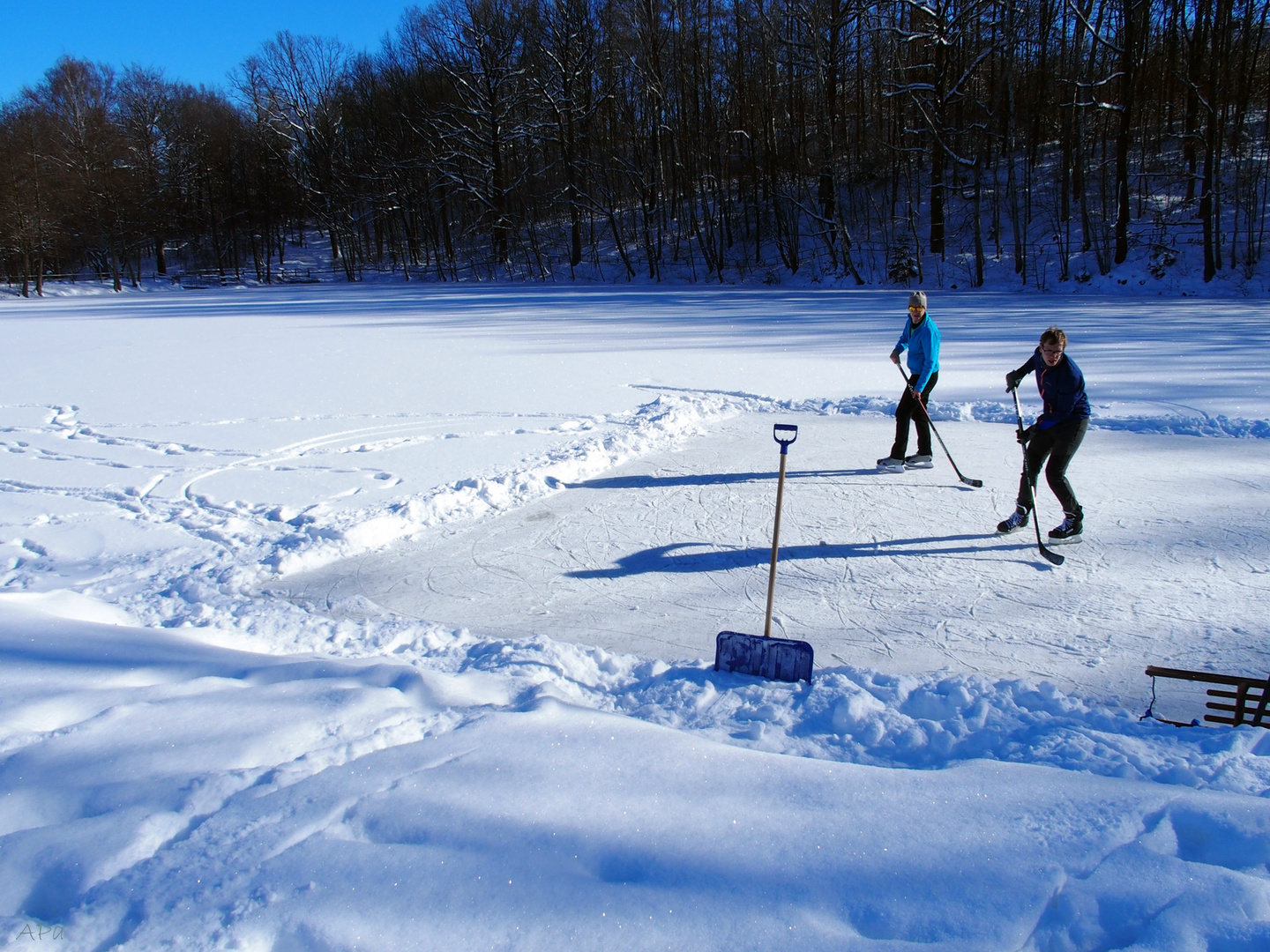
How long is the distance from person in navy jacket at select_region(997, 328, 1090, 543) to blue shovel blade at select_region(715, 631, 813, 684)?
8.02ft

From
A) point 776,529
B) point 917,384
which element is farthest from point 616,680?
point 917,384

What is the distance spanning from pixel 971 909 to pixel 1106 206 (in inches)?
1035

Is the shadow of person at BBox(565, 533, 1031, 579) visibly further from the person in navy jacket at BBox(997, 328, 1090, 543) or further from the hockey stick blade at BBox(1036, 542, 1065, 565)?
the person in navy jacket at BBox(997, 328, 1090, 543)

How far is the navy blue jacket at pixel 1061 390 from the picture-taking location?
4660 mm

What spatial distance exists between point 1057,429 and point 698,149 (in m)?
28.4

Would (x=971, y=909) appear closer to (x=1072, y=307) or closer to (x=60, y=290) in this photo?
(x=1072, y=307)

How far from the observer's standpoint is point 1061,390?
4688 mm

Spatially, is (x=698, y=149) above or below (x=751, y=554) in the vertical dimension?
above

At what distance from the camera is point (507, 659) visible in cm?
358

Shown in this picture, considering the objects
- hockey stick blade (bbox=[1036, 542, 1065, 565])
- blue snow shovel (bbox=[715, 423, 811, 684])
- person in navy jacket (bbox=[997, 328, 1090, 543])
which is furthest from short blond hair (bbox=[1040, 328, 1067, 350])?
blue snow shovel (bbox=[715, 423, 811, 684])

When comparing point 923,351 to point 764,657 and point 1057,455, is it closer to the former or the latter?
point 1057,455

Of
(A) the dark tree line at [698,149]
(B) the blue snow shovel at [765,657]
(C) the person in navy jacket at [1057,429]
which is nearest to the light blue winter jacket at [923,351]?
(C) the person in navy jacket at [1057,429]

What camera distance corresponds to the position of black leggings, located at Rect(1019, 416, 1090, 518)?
4723mm

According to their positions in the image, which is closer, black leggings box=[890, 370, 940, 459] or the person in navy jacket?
the person in navy jacket
